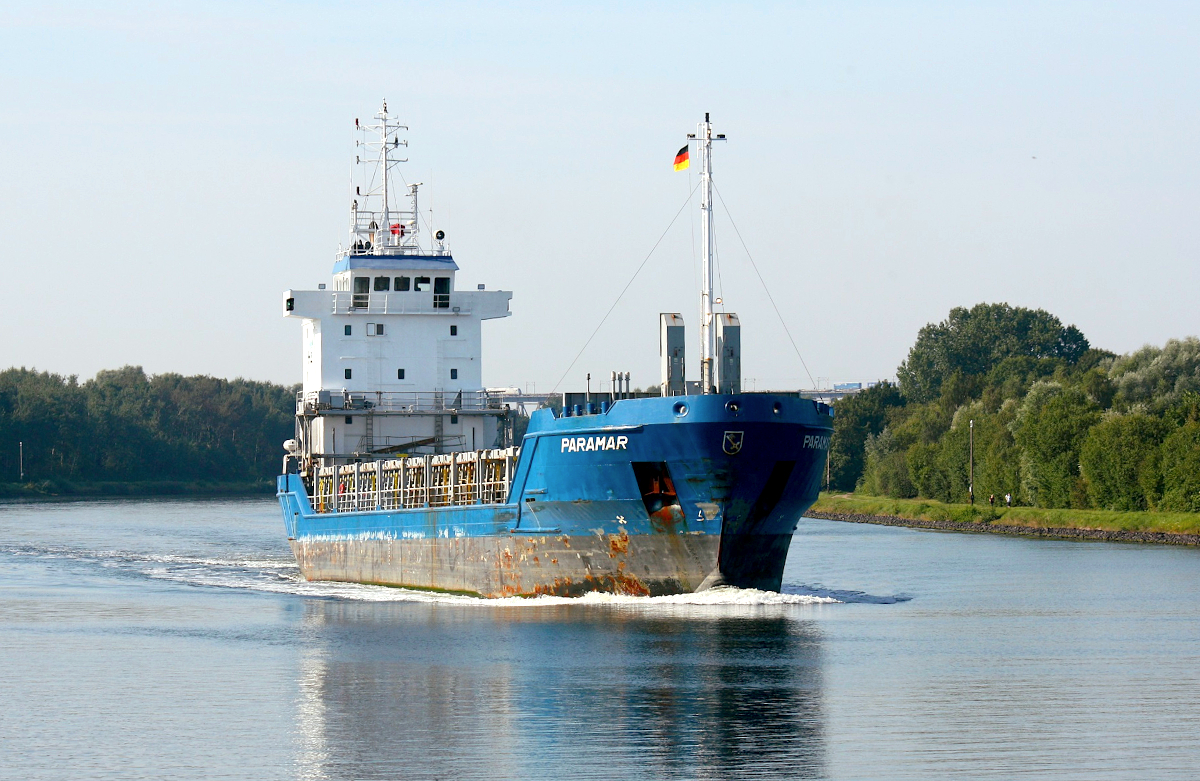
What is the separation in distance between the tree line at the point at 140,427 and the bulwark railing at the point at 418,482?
77008 mm

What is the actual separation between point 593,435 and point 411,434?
43.9 ft

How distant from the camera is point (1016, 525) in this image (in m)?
61.6

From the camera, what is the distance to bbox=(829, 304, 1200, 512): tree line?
57.2 m

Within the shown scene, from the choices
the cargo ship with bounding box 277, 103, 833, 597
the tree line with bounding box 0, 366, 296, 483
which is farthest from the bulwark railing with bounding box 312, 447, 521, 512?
the tree line with bounding box 0, 366, 296, 483

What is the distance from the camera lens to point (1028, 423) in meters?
68.8

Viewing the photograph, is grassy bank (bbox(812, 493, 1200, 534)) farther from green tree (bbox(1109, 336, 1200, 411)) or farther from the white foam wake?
the white foam wake

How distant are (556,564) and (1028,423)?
44.5 meters

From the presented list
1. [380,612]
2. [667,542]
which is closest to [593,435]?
[667,542]

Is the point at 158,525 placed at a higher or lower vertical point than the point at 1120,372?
lower

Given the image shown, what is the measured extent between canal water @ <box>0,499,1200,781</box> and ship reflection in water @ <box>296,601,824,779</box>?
0.06 m

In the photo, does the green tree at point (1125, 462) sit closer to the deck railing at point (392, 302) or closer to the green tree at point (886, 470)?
the green tree at point (886, 470)

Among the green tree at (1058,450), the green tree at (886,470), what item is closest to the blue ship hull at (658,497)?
the green tree at (1058,450)

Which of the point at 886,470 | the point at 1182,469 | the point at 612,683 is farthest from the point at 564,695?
the point at 886,470

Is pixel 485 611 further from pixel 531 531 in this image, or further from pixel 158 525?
pixel 158 525
